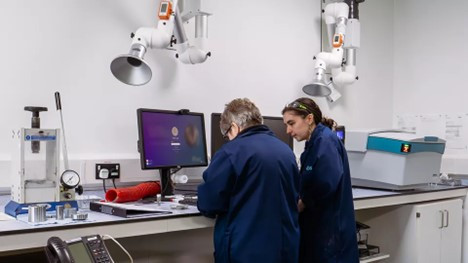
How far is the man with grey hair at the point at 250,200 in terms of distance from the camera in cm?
192

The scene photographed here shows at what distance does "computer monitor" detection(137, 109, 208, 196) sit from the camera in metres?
2.37

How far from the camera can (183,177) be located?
2.47m

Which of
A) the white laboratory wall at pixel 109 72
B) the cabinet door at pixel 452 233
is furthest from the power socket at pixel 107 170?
the cabinet door at pixel 452 233

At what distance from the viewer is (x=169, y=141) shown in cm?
250

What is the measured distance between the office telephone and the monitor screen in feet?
2.71

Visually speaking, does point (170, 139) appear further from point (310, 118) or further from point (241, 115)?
point (310, 118)

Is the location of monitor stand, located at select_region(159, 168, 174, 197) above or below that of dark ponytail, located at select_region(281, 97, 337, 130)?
below

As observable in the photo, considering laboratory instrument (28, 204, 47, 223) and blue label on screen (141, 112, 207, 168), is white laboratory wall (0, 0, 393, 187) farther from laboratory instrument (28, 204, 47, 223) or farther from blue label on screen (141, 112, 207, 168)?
laboratory instrument (28, 204, 47, 223)

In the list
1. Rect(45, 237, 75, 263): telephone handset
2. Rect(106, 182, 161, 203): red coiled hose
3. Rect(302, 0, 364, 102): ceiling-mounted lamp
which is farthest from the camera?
Rect(302, 0, 364, 102): ceiling-mounted lamp

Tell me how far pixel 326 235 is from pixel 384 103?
2419 mm

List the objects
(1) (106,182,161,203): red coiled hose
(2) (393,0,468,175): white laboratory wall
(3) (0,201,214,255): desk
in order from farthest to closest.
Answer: (2) (393,0,468,175): white laboratory wall < (1) (106,182,161,203): red coiled hose < (3) (0,201,214,255): desk

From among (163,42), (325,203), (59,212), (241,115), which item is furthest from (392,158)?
(59,212)

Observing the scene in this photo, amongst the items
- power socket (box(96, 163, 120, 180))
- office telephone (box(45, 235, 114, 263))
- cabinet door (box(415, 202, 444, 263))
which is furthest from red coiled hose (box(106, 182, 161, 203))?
cabinet door (box(415, 202, 444, 263))

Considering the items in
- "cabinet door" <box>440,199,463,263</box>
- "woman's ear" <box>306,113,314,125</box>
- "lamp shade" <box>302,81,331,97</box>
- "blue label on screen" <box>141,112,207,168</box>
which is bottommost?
"cabinet door" <box>440,199,463,263</box>
